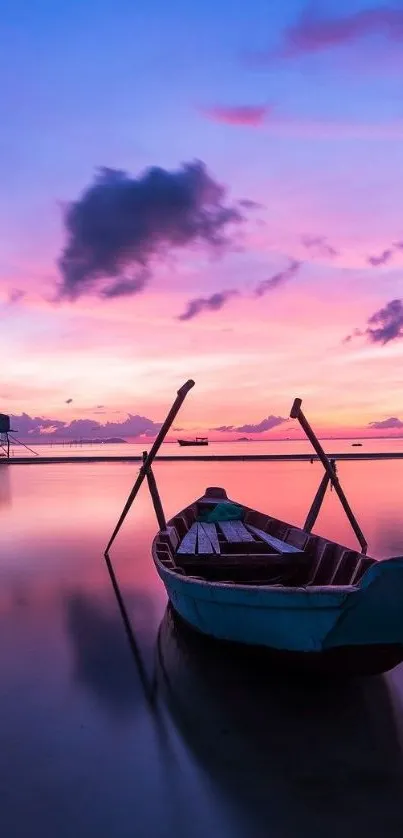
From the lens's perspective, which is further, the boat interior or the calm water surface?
the boat interior

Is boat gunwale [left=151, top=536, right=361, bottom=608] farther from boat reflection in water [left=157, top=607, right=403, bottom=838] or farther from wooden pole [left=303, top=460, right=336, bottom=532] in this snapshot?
wooden pole [left=303, top=460, right=336, bottom=532]

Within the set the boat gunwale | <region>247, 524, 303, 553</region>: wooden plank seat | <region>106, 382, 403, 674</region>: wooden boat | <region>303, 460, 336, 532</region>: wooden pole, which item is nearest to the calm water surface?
<region>106, 382, 403, 674</region>: wooden boat

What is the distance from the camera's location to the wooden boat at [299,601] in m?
7.04

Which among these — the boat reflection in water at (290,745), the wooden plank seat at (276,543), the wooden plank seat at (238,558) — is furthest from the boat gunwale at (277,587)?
the wooden plank seat at (276,543)

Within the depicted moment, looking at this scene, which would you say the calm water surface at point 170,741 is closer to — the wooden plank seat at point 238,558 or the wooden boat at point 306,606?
the wooden boat at point 306,606

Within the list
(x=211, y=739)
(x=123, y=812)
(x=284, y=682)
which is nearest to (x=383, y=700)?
(x=284, y=682)

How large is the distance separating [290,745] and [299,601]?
1635 millimetres

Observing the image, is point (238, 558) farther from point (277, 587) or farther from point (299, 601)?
point (299, 601)

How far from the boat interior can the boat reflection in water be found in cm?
165

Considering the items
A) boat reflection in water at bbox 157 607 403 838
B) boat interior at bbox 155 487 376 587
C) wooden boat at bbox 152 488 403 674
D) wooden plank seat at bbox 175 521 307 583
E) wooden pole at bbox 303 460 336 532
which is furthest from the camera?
wooden pole at bbox 303 460 336 532

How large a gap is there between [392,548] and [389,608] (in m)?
15.5

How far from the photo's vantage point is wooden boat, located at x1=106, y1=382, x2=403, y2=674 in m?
7.04

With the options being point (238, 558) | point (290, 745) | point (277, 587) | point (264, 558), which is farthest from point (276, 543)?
point (290, 745)

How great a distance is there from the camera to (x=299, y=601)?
7.32 meters
